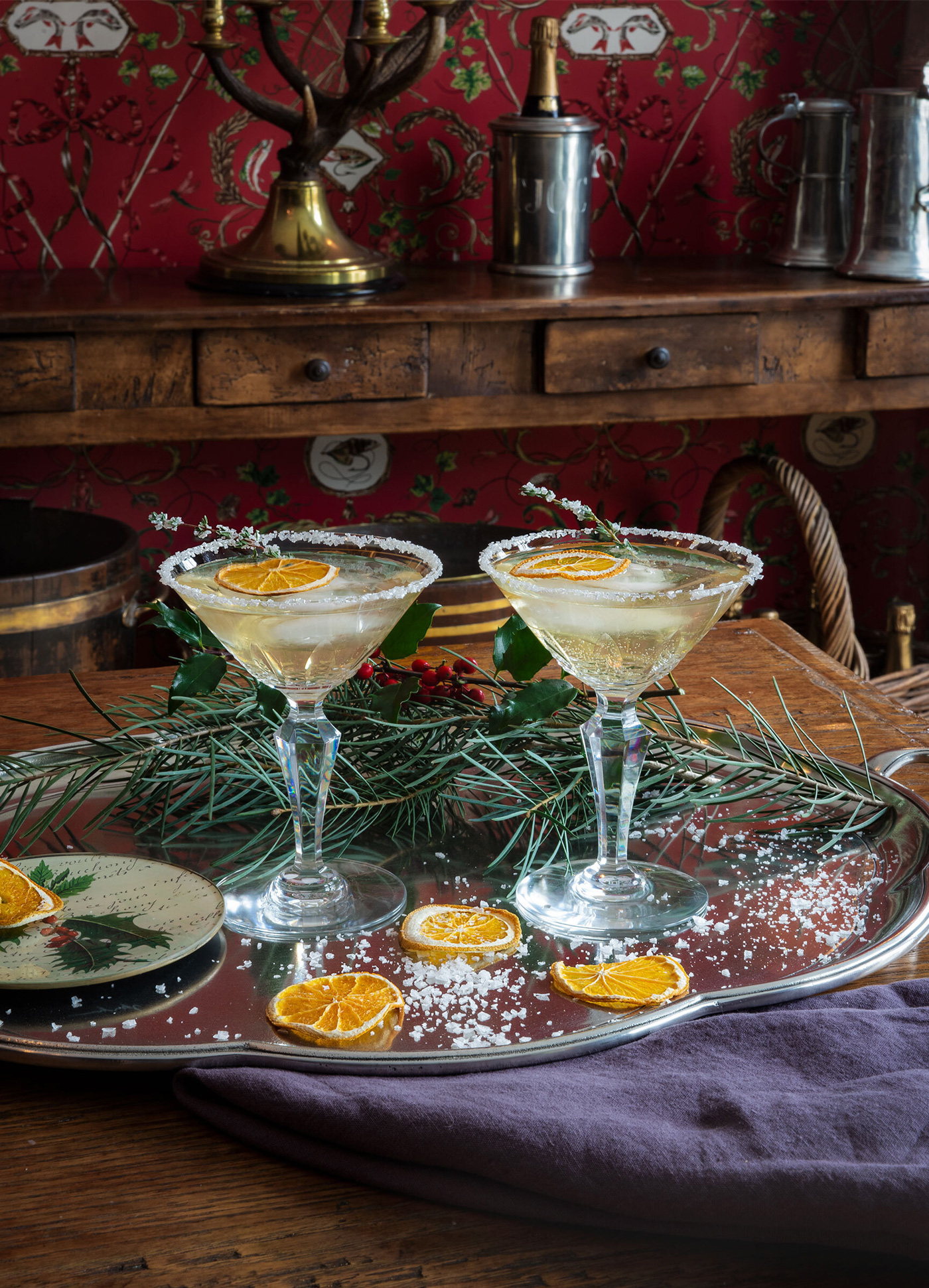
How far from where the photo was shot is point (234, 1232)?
50cm


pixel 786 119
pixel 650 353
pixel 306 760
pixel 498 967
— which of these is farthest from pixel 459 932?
pixel 786 119

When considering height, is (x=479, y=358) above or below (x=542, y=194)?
below

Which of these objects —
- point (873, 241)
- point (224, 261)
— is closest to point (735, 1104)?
point (224, 261)

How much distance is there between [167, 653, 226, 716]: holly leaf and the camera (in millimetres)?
848

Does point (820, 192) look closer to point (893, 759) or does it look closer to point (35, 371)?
point (35, 371)

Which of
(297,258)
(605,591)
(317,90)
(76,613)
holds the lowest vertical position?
(76,613)

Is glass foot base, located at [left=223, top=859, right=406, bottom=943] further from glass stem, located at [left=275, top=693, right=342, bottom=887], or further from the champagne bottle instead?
the champagne bottle

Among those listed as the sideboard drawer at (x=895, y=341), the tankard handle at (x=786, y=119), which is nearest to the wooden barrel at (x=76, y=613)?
the sideboard drawer at (x=895, y=341)

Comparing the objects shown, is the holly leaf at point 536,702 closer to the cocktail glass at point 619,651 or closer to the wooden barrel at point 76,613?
the cocktail glass at point 619,651

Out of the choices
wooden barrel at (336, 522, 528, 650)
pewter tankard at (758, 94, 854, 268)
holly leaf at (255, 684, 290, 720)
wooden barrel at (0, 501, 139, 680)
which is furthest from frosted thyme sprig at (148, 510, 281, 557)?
pewter tankard at (758, 94, 854, 268)

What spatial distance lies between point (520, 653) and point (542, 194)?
1.39 metres

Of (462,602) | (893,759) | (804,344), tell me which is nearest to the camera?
(893,759)

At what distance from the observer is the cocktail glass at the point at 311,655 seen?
27.2 inches

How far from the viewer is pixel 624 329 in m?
1.94
